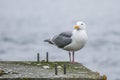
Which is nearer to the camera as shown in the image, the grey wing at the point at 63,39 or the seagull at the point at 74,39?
the seagull at the point at 74,39

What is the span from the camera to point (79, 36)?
9.32m

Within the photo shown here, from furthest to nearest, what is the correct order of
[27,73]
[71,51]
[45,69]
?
[71,51] < [45,69] < [27,73]

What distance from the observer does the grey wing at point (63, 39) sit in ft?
31.2

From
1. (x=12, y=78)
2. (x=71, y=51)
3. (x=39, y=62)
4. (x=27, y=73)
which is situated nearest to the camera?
(x=12, y=78)

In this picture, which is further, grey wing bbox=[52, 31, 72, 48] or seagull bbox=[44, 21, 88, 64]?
grey wing bbox=[52, 31, 72, 48]

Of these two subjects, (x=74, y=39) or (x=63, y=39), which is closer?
(x=74, y=39)

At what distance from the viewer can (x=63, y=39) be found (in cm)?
965

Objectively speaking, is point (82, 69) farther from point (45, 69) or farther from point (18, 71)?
point (18, 71)

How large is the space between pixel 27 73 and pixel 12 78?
57cm

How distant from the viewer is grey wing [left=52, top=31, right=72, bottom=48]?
374 inches

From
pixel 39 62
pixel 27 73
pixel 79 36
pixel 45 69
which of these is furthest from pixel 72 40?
pixel 27 73

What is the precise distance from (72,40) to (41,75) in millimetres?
2178

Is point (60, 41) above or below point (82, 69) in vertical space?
above

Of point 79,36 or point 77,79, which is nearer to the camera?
point 77,79
